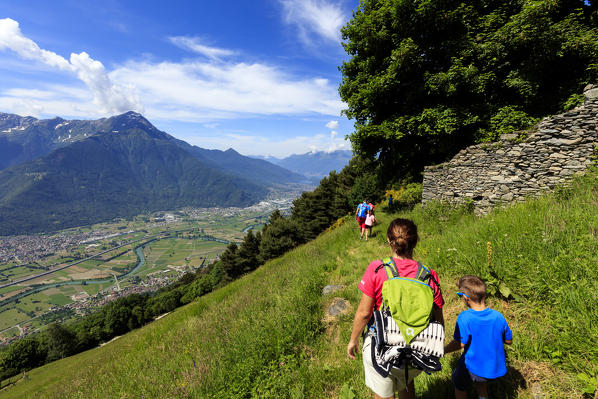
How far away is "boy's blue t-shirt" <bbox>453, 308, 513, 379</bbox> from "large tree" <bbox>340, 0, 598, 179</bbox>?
9.05 meters

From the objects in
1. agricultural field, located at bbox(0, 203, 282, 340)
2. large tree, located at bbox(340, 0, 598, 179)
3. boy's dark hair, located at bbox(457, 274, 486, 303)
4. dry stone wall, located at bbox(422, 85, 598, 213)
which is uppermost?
large tree, located at bbox(340, 0, 598, 179)

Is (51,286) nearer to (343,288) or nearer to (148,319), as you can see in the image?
(148,319)

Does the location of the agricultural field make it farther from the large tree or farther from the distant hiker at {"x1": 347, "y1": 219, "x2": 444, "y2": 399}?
the distant hiker at {"x1": 347, "y1": 219, "x2": 444, "y2": 399}

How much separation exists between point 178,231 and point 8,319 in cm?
9277

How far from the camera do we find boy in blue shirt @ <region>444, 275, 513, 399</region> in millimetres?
2252

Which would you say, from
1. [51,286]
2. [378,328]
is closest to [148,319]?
[378,328]

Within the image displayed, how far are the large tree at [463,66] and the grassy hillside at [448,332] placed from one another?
549 cm

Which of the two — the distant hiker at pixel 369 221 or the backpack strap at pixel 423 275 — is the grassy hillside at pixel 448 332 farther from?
the distant hiker at pixel 369 221

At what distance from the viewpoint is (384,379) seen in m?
2.09

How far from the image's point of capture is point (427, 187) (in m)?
10.3

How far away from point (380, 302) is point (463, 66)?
11.6m

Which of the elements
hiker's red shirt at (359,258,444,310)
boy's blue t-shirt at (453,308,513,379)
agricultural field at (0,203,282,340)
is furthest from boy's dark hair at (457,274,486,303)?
agricultural field at (0,203,282,340)

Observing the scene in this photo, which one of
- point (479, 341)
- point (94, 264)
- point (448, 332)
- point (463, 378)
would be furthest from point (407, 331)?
point (94, 264)

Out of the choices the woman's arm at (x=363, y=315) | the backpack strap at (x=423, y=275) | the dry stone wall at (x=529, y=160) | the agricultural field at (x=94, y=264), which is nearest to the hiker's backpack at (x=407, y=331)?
the backpack strap at (x=423, y=275)
